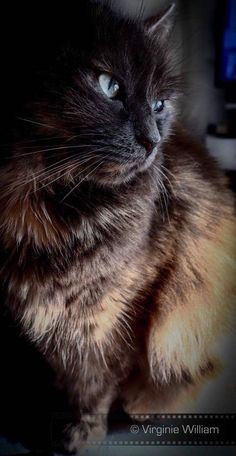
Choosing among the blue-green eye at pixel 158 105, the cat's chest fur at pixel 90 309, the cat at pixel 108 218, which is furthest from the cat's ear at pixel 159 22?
the cat's chest fur at pixel 90 309

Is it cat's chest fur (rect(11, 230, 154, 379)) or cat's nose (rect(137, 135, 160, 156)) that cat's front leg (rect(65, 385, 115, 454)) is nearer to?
cat's chest fur (rect(11, 230, 154, 379))

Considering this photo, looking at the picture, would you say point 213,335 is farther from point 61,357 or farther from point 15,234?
point 15,234

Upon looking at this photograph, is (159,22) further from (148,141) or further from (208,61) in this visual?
(148,141)

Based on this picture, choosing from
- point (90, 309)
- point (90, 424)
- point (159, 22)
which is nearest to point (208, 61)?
point (159, 22)

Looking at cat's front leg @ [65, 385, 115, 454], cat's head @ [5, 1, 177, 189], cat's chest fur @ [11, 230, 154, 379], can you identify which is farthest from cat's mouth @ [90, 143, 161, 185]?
cat's front leg @ [65, 385, 115, 454]

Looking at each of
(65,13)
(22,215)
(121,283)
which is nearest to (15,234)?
(22,215)

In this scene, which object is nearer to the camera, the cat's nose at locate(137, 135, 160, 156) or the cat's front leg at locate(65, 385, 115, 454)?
the cat's nose at locate(137, 135, 160, 156)
